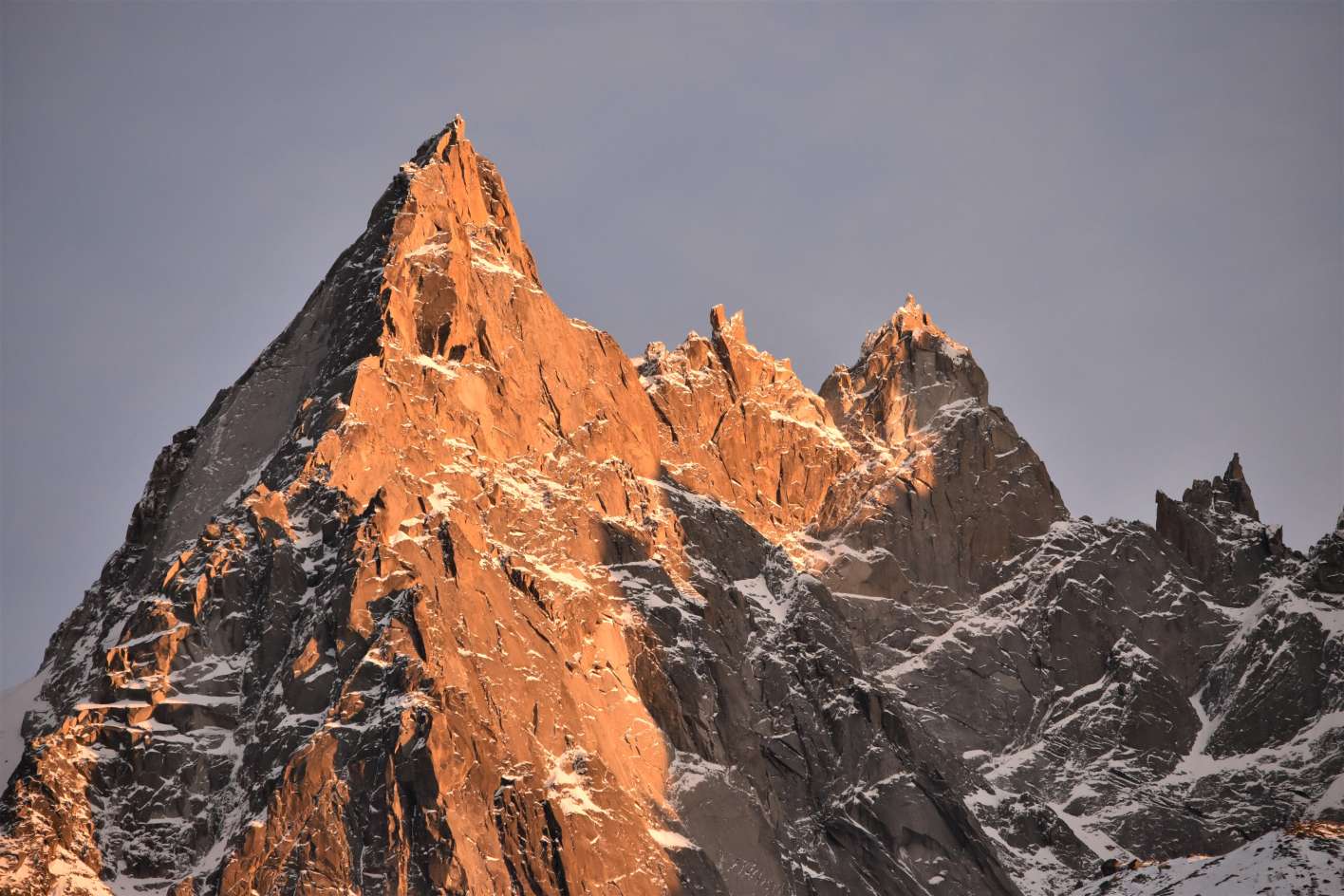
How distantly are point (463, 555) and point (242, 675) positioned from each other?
19.2 metres

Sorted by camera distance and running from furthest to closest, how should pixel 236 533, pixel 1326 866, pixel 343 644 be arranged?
1. pixel 236 533
2. pixel 343 644
3. pixel 1326 866

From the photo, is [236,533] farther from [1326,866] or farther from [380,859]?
[1326,866]

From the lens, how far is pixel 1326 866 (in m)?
159

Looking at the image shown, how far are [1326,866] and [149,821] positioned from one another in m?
82.4

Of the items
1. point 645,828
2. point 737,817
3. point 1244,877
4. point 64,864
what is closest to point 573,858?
point 645,828

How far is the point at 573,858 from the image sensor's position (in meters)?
182

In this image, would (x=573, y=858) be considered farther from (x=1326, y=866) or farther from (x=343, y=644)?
(x=1326, y=866)

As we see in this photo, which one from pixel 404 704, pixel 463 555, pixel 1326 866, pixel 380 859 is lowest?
pixel 1326 866

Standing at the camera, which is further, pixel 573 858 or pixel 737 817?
pixel 737 817

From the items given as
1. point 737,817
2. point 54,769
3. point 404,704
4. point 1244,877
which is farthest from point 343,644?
point 1244,877

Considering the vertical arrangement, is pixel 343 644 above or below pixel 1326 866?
above

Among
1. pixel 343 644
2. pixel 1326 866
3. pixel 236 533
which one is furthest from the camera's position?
pixel 236 533

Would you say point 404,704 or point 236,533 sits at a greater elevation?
point 236,533

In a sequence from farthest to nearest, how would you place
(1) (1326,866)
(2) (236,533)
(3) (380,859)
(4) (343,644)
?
(2) (236,533)
(4) (343,644)
(3) (380,859)
(1) (1326,866)
